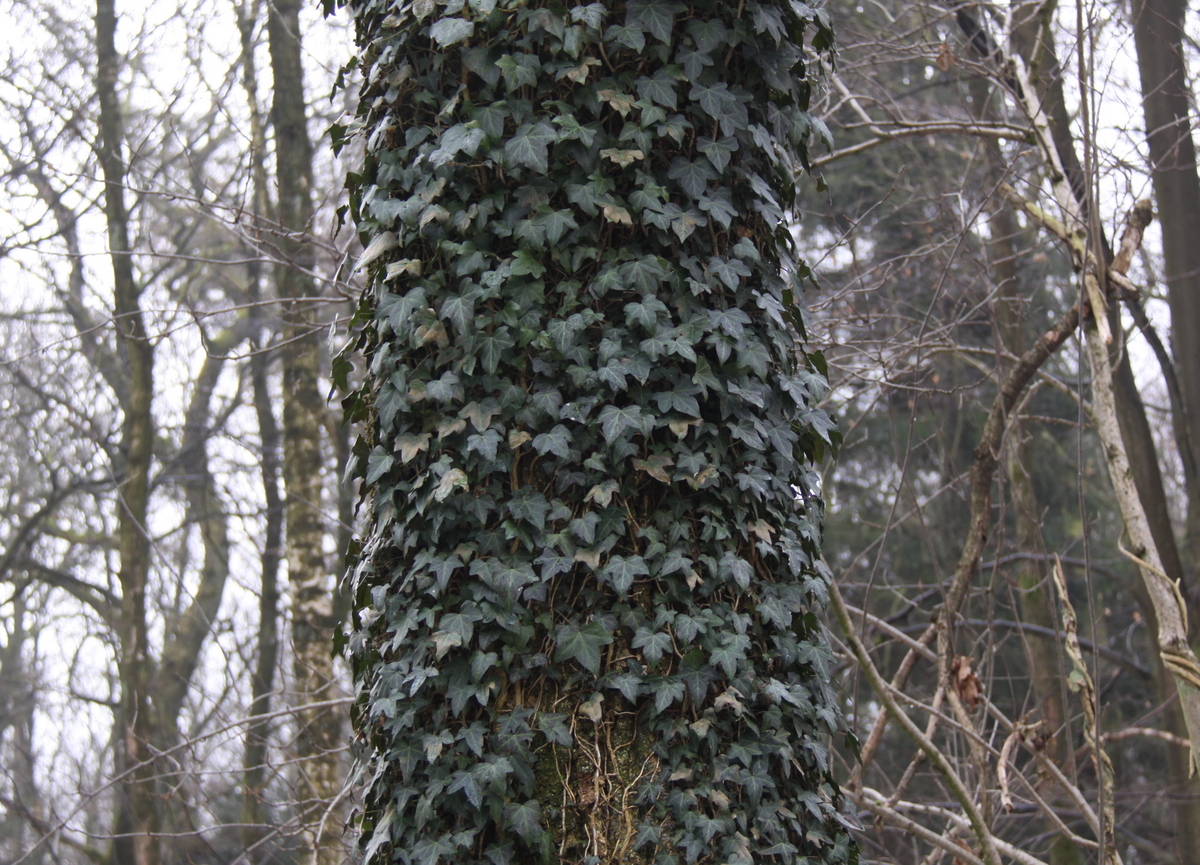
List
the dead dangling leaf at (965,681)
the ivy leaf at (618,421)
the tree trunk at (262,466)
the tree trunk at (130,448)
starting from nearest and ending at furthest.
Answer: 1. the ivy leaf at (618,421)
2. the dead dangling leaf at (965,681)
3. the tree trunk at (262,466)
4. the tree trunk at (130,448)

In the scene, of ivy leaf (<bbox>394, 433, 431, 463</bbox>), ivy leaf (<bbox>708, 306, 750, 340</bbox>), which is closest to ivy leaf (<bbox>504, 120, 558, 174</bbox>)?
ivy leaf (<bbox>708, 306, 750, 340</bbox>)

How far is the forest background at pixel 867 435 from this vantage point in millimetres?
4129

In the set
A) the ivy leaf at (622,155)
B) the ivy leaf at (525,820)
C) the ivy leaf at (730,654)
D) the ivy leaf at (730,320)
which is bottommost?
the ivy leaf at (525,820)

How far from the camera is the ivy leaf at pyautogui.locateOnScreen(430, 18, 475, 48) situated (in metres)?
2.30

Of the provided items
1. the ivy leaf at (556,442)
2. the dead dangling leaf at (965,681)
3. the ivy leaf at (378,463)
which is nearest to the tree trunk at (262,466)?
the dead dangling leaf at (965,681)

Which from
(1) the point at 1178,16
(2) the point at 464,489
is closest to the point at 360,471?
(2) the point at 464,489

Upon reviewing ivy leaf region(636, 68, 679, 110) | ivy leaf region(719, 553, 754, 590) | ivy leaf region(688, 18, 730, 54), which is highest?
ivy leaf region(688, 18, 730, 54)

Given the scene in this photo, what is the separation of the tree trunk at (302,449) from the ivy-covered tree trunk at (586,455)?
3.97 m

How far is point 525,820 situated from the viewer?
206 cm

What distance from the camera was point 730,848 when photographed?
6.73 feet

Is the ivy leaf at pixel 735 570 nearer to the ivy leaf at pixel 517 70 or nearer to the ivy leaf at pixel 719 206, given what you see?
the ivy leaf at pixel 719 206

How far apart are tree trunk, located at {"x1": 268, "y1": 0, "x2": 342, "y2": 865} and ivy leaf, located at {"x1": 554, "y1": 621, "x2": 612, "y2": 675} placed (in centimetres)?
424

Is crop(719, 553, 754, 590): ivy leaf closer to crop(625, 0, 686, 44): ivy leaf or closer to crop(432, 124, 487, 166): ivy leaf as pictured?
crop(432, 124, 487, 166): ivy leaf

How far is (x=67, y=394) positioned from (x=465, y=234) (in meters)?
11.1
